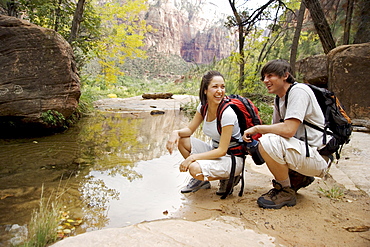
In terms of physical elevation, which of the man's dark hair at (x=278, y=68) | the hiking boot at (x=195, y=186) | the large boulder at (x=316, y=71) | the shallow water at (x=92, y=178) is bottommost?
the shallow water at (x=92, y=178)

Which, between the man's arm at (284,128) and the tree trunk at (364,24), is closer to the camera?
the man's arm at (284,128)

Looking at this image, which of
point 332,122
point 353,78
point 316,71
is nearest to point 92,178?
point 332,122

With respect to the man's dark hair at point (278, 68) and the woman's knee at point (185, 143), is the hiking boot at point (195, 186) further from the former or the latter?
the man's dark hair at point (278, 68)

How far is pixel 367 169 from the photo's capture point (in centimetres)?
324

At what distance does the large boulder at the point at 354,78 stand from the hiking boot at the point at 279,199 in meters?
4.36

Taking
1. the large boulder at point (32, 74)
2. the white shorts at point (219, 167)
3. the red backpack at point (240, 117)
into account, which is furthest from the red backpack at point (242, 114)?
the large boulder at point (32, 74)

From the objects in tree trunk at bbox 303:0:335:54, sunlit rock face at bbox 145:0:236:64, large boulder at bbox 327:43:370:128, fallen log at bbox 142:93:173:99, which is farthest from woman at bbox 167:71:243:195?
sunlit rock face at bbox 145:0:236:64

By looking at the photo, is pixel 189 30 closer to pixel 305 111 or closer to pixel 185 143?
pixel 185 143

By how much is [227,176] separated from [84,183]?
59.7 inches

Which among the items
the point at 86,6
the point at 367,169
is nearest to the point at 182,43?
the point at 86,6

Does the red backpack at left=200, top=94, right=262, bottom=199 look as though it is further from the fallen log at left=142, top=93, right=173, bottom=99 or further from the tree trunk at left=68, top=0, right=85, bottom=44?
the fallen log at left=142, top=93, right=173, bottom=99

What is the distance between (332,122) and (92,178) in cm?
247

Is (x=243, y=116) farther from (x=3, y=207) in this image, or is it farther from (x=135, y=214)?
(x=3, y=207)

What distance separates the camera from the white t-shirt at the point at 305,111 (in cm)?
210
